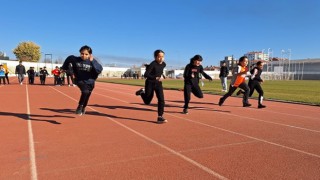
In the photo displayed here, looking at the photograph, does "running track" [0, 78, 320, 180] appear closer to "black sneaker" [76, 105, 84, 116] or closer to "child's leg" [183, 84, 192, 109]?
"black sneaker" [76, 105, 84, 116]

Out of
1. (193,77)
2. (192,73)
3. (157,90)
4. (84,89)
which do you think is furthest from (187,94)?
(84,89)

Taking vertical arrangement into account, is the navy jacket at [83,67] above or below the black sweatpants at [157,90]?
above

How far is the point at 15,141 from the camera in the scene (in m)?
5.76

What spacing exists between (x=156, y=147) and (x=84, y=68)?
3.48 metres

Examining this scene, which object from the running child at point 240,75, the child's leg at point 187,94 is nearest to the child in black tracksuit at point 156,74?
the child's leg at point 187,94

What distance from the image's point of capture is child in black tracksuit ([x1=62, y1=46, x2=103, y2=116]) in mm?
7887

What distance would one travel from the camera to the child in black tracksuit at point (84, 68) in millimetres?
7887

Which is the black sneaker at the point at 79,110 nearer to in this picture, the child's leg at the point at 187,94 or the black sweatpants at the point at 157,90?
the black sweatpants at the point at 157,90

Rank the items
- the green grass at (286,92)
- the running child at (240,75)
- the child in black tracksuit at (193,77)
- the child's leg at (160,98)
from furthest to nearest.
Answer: the green grass at (286,92) → the running child at (240,75) → the child in black tracksuit at (193,77) → the child's leg at (160,98)

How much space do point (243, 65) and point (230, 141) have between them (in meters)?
5.99

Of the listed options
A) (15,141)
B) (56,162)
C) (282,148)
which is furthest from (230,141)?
(15,141)

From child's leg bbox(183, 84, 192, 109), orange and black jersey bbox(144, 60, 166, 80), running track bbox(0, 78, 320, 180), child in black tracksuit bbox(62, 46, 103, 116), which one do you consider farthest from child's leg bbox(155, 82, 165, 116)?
child's leg bbox(183, 84, 192, 109)

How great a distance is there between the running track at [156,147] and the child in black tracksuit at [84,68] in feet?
2.81

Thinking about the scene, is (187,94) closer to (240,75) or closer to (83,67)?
(240,75)
